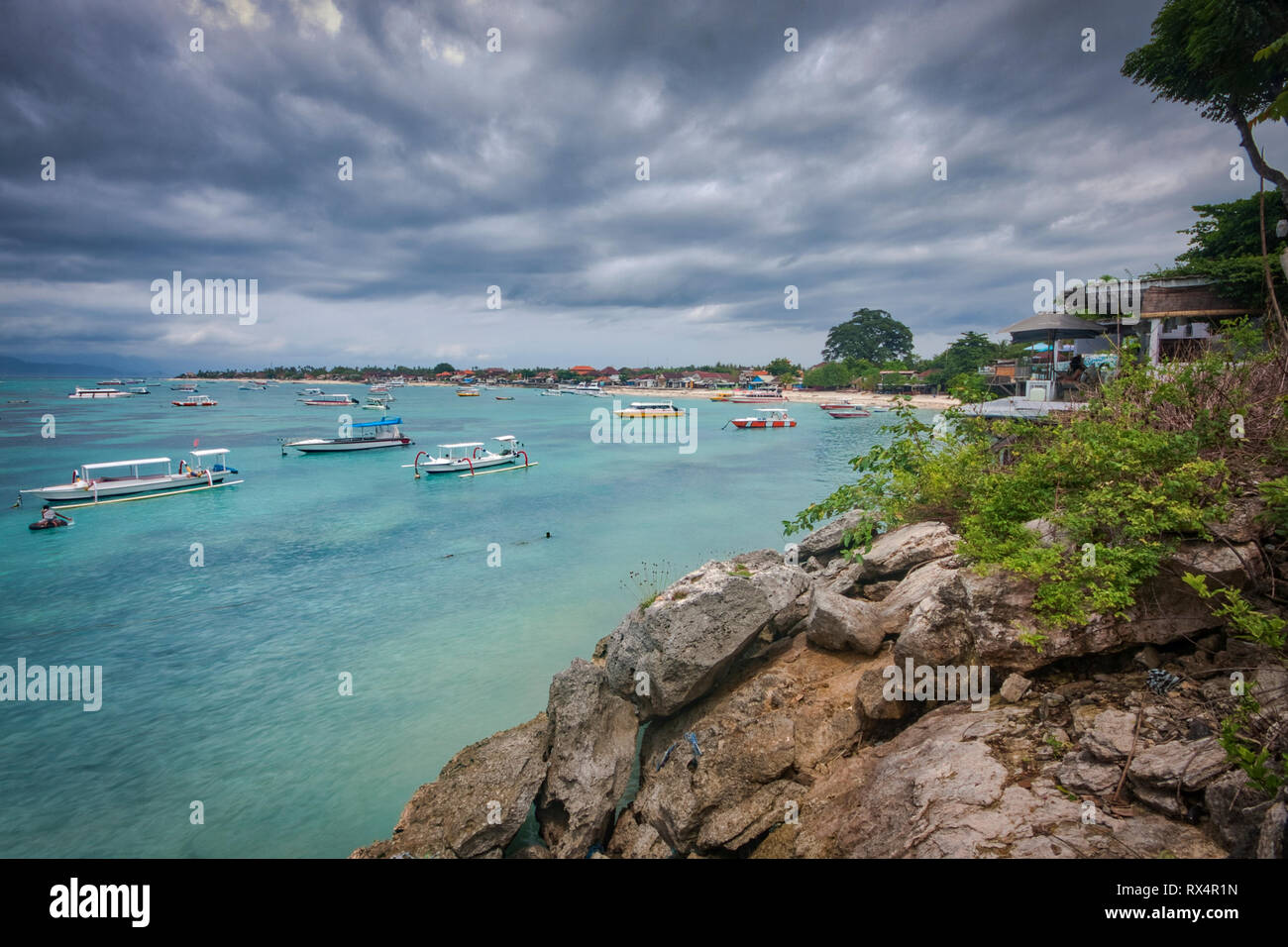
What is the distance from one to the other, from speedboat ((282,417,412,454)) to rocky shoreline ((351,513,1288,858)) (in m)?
42.8

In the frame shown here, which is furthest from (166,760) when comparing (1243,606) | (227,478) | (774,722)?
(227,478)

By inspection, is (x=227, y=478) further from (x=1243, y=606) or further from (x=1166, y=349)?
(x=1166, y=349)

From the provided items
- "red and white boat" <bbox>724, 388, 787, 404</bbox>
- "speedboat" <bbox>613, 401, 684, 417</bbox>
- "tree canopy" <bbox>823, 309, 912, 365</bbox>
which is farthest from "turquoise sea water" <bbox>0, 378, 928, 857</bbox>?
"tree canopy" <bbox>823, 309, 912, 365</bbox>

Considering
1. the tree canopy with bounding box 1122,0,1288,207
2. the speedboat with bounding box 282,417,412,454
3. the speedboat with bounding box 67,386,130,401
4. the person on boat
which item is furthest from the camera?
the speedboat with bounding box 67,386,130,401

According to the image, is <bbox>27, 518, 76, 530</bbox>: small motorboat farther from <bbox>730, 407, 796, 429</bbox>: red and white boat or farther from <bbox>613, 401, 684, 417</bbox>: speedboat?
<bbox>730, 407, 796, 429</bbox>: red and white boat

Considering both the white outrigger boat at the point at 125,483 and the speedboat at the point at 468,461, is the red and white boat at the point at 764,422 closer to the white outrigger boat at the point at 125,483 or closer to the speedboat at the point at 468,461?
the speedboat at the point at 468,461

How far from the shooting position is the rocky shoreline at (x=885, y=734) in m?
3.67

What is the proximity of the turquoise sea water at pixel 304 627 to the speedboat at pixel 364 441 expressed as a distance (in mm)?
7564

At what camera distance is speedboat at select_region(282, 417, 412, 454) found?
1793 inches

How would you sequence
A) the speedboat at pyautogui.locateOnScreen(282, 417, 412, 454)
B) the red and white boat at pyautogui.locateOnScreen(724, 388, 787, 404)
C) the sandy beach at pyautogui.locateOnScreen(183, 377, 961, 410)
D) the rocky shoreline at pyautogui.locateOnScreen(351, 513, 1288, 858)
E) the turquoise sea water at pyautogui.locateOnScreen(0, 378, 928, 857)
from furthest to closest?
the red and white boat at pyautogui.locateOnScreen(724, 388, 787, 404), the sandy beach at pyautogui.locateOnScreen(183, 377, 961, 410), the speedboat at pyautogui.locateOnScreen(282, 417, 412, 454), the turquoise sea water at pyautogui.locateOnScreen(0, 378, 928, 857), the rocky shoreline at pyautogui.locateOnScreen(351, 513, 1288, 858)

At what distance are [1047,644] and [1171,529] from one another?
5.05 ft

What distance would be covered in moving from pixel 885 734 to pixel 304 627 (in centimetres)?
1519

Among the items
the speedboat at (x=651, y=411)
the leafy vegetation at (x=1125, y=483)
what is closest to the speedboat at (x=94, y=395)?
the speedboat at (x=651, y=411)

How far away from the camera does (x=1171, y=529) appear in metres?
5.10
